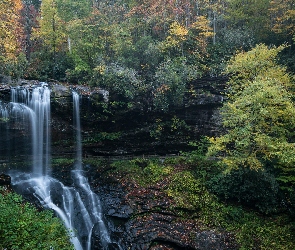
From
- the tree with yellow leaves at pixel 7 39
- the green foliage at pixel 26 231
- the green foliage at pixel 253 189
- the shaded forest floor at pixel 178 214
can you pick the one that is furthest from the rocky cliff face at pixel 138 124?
the green foliage at pixel 26 231

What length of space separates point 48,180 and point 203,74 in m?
13.7

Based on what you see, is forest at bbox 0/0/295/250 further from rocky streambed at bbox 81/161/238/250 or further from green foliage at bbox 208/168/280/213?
rocky streambed at bbox 81/161/238/250

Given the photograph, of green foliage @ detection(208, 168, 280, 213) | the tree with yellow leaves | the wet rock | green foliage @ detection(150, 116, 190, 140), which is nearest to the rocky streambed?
green foliage @ detection(208, 168, 280, 213)

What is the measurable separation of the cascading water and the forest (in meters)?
2.50

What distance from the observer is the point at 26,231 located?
860cm

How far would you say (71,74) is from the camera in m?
20.5

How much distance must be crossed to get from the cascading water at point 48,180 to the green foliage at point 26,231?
155 inches

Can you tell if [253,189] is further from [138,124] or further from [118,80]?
[118,80]

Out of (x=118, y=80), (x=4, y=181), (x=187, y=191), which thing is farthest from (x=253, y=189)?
(x=4, y=181)

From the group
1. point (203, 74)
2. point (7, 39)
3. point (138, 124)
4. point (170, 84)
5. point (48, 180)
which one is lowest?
point (48, 180)

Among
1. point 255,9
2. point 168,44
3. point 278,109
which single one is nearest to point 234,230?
point 278,109

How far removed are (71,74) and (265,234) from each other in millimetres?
16281

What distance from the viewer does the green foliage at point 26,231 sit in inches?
324

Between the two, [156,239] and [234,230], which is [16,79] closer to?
[156,239]
